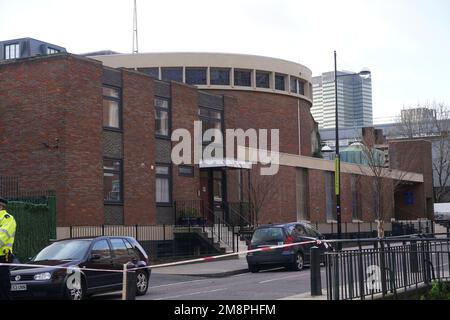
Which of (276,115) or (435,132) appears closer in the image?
(276,115)

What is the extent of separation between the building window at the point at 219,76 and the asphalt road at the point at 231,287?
22475 mm

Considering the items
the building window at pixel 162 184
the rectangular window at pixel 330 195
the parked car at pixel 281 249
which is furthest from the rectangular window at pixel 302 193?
the parked car at pixel 281 249

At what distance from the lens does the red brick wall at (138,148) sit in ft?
94.3

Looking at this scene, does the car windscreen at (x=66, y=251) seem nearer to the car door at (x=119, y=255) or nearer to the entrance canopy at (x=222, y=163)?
the car door at (x=119, y=255)

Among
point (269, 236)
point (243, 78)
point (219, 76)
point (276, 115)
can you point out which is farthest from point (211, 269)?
point (276, 115)

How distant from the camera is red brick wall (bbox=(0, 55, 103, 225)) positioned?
25.8 m

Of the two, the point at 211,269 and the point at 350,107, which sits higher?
the point at 350,107

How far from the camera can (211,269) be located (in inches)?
971

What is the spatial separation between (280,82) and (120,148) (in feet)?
69.7

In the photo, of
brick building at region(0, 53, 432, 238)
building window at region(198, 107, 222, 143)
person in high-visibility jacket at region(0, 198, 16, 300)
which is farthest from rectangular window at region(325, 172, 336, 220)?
person in high-visibility jacket at region(0, 198, 16, 300)

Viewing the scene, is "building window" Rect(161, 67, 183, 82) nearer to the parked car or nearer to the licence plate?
the parked car

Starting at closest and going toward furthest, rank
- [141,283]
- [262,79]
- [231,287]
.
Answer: [141,283] → [231,287] → [262,79]

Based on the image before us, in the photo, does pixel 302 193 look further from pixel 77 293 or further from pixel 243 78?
pixel 77 293
